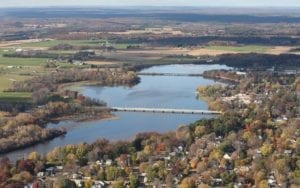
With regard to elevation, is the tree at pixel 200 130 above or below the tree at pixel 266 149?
below

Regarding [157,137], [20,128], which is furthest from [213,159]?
[20,128]

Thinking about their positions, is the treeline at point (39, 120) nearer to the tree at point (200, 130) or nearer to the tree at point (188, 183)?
the tree at point (200, 130)

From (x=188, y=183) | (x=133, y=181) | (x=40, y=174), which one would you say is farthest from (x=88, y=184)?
(x=188, y=183)

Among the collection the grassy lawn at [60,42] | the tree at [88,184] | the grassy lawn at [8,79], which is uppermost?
the tree at [88,184]

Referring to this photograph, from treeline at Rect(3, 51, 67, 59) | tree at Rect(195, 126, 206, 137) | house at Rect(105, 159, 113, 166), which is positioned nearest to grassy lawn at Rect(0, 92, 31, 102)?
tree at Rect(195, 126, 206, 137)

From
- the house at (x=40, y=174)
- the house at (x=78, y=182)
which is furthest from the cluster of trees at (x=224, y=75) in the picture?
the house at (x=78, y=182)

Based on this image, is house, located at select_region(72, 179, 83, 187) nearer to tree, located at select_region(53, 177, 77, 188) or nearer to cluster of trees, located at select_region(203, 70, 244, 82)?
tree, located at select_region(53, 177, 77, 188)

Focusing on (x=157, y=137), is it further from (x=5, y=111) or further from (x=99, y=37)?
(x=99, y=37)
